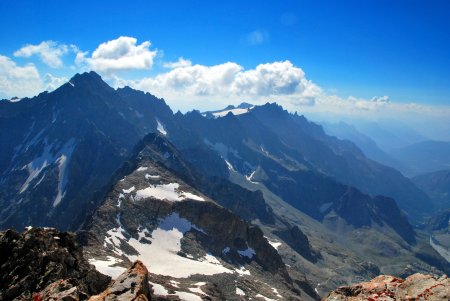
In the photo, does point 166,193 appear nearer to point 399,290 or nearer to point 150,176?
point 150,176

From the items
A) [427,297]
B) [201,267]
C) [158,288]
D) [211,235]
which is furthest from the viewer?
[211,235]

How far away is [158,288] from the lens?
91812mm

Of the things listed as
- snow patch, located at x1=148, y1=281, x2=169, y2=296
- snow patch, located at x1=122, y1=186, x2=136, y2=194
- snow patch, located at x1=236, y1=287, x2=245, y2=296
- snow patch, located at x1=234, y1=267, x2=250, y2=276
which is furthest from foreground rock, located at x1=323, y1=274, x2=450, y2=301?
snow patch, located at x1=122, y1=186, x2=136, y2=194

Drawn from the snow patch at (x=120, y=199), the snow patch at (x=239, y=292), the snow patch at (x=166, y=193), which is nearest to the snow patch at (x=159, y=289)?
the snow patch at (x=239, y=292)

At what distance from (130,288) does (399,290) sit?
17221mm

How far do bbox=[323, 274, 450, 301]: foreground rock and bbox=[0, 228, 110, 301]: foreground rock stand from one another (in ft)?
63.1

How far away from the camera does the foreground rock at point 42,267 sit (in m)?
35.3

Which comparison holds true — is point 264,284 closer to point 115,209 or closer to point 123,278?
point 115,209

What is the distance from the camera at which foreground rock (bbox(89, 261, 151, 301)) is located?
89.1 ft

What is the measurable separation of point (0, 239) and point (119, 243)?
90.9m

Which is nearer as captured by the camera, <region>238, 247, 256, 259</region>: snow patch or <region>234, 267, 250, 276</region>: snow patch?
<region>234, 267, 250, 276</region>: snow patch

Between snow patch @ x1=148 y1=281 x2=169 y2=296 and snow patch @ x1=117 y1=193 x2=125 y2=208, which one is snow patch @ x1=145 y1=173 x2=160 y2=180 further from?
snow patch @ x1=148 y1=281 x2=169 y2=296

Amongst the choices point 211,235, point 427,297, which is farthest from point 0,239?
point 211,235

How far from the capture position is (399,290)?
27641mm
